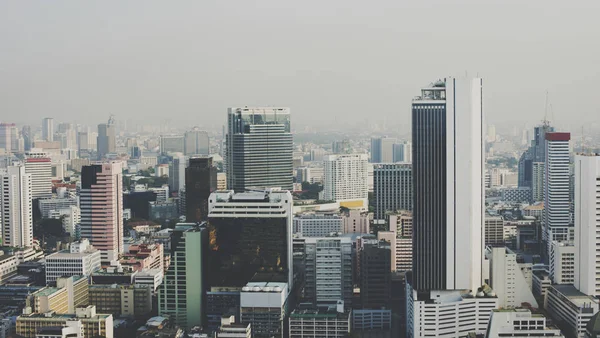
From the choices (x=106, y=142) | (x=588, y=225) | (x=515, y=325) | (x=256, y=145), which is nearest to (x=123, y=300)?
A: (x=515, y=325)

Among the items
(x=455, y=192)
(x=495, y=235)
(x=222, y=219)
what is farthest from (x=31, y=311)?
(x=495, y=235)

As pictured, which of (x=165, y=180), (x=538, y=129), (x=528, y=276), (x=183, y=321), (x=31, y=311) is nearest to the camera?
(x=31, y=311)

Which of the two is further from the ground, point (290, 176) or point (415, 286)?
point (290, 176)

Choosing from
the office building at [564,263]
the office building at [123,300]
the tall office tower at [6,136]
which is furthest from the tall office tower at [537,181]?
the tall office tower at [6,136]

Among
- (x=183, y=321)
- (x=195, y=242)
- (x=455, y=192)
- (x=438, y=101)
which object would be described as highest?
(x=438, y=101)

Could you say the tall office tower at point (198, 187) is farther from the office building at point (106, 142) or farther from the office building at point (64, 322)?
the office building at point (106, 142)

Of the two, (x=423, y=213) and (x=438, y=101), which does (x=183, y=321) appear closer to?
(x=423, y=213)
